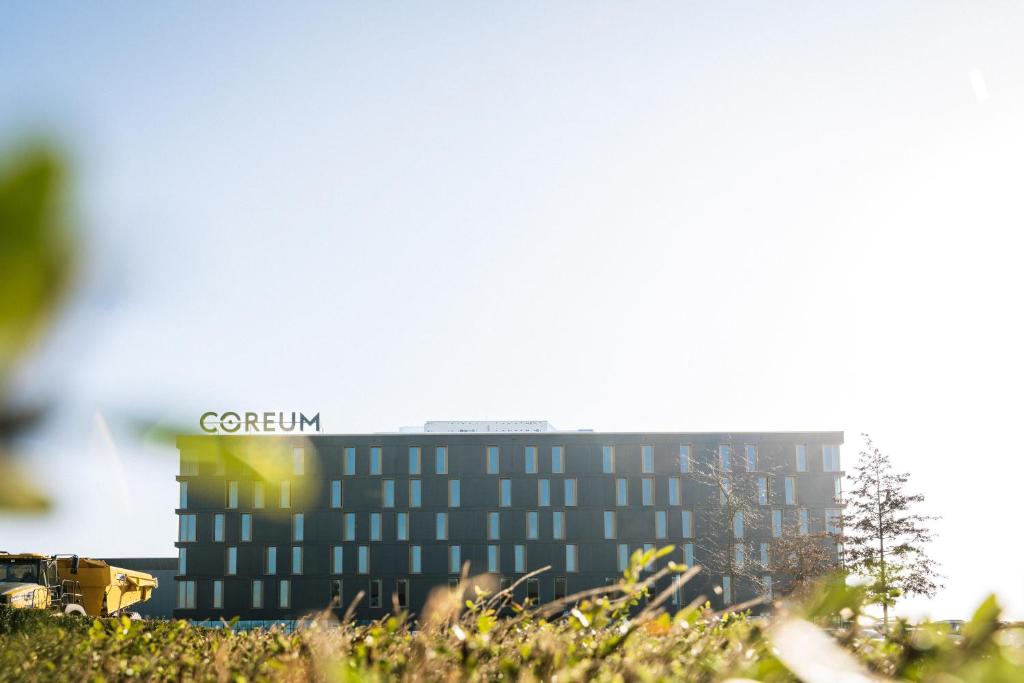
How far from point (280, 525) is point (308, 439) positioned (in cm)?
570

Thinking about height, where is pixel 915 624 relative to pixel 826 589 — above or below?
below

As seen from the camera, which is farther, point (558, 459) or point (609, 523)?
point (558, 459)

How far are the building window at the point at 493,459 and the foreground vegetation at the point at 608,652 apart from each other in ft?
201

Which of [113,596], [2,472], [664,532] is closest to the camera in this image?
[2,472]

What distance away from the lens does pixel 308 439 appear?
69188 millimetres

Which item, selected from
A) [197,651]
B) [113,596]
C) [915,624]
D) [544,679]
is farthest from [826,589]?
[113,596]

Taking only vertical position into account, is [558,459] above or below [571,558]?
above

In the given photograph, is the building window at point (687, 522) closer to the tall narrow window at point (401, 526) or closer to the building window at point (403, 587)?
the tall narrow window at point (401, 526)

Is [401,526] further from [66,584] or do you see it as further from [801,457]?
[66,584]

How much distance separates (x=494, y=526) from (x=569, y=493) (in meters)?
5.19

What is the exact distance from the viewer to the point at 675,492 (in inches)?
2682

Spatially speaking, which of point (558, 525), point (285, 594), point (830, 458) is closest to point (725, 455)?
point (830, 458)

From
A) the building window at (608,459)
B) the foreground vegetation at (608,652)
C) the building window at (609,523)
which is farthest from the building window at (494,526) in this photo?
the foreground vegetation at (608,652)

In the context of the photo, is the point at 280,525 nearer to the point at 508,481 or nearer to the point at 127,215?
the point at 508,481
